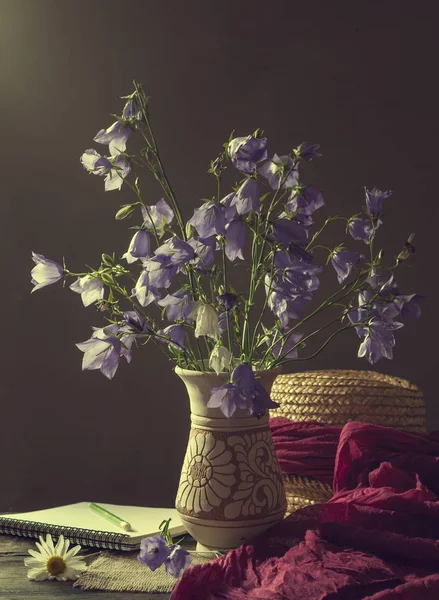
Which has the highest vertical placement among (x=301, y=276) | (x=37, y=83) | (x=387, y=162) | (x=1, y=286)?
(x=37, y=83)

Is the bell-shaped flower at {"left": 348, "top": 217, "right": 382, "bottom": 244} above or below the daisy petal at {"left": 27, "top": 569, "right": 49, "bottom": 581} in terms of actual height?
above

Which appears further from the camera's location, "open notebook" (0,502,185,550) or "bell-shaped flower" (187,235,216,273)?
"open notebook" (0,502,185,550)

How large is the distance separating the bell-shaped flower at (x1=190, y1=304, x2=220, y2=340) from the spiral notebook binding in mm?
329

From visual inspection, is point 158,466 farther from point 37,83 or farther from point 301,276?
point 301,276

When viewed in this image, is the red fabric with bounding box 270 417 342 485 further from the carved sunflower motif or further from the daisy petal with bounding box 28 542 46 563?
the daisy petal with bounding box 28 542 46 563

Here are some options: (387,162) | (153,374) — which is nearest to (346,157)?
(387,162)

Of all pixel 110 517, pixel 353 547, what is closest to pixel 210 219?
pixel 353 547

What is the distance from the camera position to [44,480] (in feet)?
6.44

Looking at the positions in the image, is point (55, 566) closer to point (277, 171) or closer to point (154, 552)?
point (154, 552)

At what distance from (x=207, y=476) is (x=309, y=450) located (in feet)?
0.91

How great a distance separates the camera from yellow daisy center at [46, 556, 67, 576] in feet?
3.09

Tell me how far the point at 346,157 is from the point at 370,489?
1.05 meters

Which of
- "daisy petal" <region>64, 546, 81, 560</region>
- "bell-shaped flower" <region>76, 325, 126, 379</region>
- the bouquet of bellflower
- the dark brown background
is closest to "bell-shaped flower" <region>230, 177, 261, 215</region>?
the bouquet of bellflower

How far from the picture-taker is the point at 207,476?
0.94 metres
